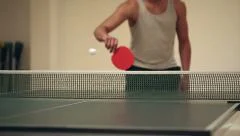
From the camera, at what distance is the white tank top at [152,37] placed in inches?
94.5

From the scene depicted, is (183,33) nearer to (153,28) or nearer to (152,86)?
(153,28)

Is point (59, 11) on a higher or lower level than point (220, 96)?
higher

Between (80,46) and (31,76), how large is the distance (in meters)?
1.92

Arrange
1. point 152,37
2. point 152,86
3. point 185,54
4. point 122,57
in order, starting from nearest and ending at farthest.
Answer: point 122,57 → point 152,86 → point 152,37 → point 185,54

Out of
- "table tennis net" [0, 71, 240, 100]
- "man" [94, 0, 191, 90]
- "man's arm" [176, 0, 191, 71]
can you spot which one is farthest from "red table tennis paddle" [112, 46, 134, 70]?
"man's arm" [176, 0, 191, 71]

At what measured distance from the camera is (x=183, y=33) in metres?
2.52

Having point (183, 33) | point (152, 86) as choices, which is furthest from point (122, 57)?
point (183, 33)

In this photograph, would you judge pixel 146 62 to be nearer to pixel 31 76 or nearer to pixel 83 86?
pixel 83 86

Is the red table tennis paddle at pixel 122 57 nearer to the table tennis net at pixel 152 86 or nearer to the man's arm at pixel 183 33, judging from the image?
the table tennis net at pixel 152 86

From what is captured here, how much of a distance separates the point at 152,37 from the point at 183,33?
0.21 meters

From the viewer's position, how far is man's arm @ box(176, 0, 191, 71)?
2.48 m

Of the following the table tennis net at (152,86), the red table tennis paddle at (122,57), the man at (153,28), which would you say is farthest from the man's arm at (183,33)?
the red table tennis paddle at (122,57)

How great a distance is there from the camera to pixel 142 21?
2393mm

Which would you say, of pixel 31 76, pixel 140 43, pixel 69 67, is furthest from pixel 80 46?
pixel 140 43
